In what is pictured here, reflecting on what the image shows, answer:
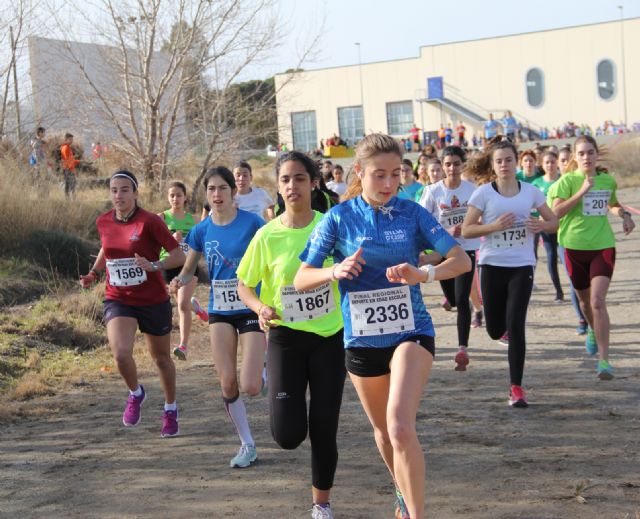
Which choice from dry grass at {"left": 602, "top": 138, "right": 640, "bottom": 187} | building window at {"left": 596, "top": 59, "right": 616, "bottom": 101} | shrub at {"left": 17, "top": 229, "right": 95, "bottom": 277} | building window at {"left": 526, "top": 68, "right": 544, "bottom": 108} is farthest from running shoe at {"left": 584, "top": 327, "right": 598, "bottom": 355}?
building window at {"left": 526, "top": 68, "right": 544, "bottom": 108}

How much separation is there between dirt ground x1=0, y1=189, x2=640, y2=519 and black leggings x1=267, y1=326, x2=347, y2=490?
0.43m

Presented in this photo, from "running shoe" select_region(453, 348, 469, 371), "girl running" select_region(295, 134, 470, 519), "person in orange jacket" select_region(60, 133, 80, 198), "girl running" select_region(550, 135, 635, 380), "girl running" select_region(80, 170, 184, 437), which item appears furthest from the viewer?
"person in orange jacket" select_region(60, 133, 80, 198)

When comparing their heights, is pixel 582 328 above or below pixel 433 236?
below

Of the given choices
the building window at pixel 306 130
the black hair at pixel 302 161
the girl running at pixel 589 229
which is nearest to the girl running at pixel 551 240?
the girl running at pixel 589 229

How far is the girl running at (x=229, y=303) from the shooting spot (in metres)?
5.89

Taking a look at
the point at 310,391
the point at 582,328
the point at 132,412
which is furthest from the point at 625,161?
the point at 310,391

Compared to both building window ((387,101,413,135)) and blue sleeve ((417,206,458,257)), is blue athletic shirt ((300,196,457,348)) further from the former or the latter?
building window ((387,101,413,135))

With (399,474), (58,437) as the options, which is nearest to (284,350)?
(399,474)

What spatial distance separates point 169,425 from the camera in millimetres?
6828

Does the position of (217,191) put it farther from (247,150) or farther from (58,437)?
(247,150)

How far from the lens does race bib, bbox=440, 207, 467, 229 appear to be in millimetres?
9422

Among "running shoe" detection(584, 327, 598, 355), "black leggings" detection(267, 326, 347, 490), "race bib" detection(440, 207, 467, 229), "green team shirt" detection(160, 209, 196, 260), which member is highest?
"green team shirt" detection(160, 209, 196, 260)

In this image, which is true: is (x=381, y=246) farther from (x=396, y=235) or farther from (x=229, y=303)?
(x=229, y=303)

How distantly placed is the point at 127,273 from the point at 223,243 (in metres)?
0.93
